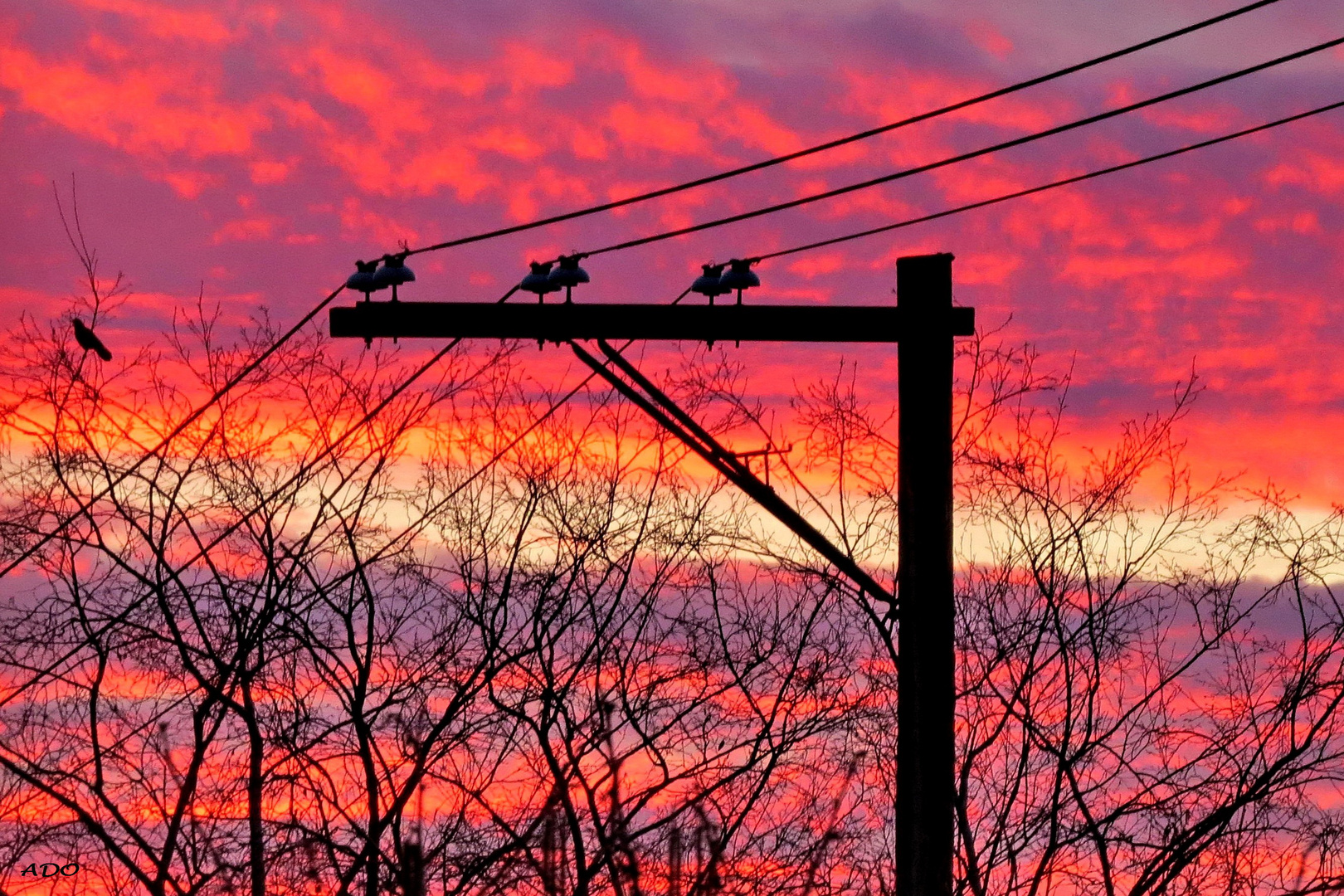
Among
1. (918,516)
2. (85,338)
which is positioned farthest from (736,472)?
(85,338)

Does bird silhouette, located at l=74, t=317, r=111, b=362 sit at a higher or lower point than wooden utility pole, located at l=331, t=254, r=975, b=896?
higher

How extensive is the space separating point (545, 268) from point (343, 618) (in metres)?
8.98

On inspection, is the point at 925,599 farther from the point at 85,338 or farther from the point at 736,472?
the point at 85,338

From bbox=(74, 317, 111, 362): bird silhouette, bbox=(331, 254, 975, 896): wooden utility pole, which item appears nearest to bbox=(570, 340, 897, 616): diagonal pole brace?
bbox=(331, 254, 975, 896): wooden utility pole

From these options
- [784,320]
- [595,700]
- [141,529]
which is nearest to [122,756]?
[141,529]

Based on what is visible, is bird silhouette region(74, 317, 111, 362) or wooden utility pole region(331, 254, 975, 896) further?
bird silhouette region(74, 317, 111, 362)

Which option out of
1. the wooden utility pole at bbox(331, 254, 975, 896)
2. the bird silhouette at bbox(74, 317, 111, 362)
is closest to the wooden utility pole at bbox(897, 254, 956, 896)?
the wooden utility pole at bbox(331, 254, 975, 896)

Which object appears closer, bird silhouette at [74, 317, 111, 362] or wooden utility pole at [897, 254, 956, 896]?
wooden utility pole at [897, 254, 956, 896]

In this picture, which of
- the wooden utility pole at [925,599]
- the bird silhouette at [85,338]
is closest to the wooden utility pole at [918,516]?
the wooden utility pole at [925,599]

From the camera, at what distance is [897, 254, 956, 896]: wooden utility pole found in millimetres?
7086

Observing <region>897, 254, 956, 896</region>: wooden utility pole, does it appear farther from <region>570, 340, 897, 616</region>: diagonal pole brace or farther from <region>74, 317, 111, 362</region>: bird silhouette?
<region>74, 317, 111, 362</region>: bird silhouette

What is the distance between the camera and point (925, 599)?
7.21 meters

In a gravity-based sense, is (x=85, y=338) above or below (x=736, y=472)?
above

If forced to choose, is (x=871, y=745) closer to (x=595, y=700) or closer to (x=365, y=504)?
(x=595, y=700)
